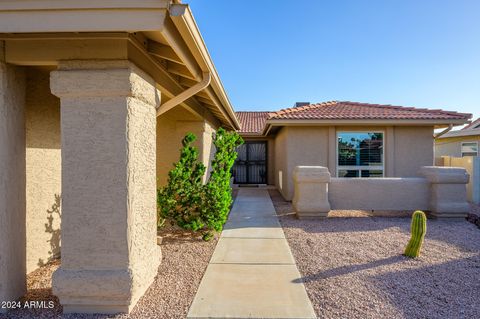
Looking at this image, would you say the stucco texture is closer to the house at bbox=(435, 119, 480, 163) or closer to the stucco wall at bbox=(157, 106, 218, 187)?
the stucco wall at bbox=(157, 106, 218, 187)

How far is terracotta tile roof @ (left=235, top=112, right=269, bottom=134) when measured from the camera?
1602 cm

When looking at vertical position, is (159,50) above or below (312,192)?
above

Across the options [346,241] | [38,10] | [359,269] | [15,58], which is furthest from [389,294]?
[15,58]

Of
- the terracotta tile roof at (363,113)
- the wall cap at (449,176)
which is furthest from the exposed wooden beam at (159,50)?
the wall cap at (449,176)

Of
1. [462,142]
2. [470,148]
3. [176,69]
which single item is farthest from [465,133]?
[176,69]

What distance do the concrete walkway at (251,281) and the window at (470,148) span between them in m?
15.3

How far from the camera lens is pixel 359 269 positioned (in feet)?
14.1

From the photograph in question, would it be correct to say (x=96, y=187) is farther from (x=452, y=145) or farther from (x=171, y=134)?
(x=452, y=145)

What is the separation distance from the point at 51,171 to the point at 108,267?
81.8 inches

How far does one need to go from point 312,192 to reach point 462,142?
14575mm

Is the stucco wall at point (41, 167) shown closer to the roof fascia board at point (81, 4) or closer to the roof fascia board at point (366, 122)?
the roof fascia board at point (81, 4)

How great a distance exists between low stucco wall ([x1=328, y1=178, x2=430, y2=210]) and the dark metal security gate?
8.85m

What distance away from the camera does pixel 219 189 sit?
5.73m

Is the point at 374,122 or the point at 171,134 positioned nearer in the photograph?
the point at 171,134
